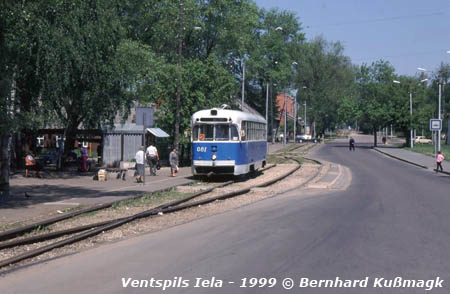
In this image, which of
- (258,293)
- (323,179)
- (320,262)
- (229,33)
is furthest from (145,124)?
(229,33)

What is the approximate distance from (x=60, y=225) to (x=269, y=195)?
28.9 feet

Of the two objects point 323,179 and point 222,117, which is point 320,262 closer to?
point 222,117

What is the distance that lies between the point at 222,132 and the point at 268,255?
15.3 m

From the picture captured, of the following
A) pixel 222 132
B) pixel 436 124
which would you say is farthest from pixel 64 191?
pixel 436 124

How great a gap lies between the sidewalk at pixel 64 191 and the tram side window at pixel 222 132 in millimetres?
2408

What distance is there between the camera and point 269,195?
19.5 m

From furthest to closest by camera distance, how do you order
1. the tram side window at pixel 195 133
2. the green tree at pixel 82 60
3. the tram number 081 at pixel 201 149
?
1. the tram side window at pixel 195 133
2. the tram number 081 at pixel 201 149
3. the green tree at pixel 82 60

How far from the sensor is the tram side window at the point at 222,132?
24109 mm

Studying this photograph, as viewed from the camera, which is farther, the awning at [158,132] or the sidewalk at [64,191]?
the awning at [158,132]

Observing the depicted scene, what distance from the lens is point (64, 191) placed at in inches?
778

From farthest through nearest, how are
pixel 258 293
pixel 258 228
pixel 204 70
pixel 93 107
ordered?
pixel 204 70, pixel 93 107, pixel 258 228, pixel 258 293

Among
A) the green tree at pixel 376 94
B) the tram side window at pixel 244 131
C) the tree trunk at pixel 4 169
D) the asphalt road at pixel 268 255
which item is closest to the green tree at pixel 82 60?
the tree trunk at pixel 4 169

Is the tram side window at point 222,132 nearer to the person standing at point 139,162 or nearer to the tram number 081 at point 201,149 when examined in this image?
the tram number 081 at point 201,149

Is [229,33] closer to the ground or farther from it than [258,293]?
farther from it
